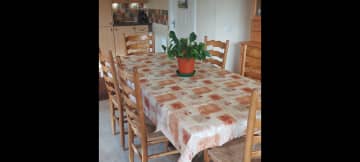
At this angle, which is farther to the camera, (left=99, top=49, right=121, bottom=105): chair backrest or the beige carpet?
the beige carpet

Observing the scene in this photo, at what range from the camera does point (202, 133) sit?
132 centimetres

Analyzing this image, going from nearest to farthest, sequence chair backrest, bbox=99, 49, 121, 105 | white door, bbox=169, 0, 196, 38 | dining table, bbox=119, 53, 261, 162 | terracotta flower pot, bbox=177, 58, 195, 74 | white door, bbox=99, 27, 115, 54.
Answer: dining table, bbox=119, 53, 261, 162 → chair backrest, bbox=99, 49, 121, 105 → terracotta flower pot, bbox=177, 58, 195, 74 → white door, bbox=169, 0, 196, 38 → white door, bbox=99, 27, 115, 54

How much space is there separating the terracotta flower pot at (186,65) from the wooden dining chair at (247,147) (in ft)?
2.20

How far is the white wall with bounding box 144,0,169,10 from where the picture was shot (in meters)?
4.94

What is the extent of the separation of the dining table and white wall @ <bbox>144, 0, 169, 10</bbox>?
2864mm

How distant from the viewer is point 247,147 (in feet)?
4.21

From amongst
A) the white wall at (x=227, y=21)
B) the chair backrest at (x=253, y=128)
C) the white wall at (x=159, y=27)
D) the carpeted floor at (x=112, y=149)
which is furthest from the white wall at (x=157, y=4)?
the chair backrest at (x=253, y=128)

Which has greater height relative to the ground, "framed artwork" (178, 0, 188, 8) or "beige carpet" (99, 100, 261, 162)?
"framed artwork" (178, 0, 188, 8)

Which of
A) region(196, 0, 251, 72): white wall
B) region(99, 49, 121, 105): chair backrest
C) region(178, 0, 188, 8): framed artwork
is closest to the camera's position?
region(99, 49, 121, 105): chair backrest

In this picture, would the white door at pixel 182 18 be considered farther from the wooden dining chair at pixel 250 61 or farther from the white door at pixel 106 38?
the wooden dining chair at pixel 250 61

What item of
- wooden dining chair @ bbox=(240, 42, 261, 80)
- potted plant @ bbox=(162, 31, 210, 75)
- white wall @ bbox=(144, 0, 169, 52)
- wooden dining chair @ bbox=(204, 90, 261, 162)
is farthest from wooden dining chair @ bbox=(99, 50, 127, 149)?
white wall @ bbox=(144, 0, 169, 52)

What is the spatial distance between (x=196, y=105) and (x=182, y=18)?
3.10 m

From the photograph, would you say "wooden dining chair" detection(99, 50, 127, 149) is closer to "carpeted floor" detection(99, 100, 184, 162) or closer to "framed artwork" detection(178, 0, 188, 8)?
"carpeted floor" detection(99, 100, 184, 162)
